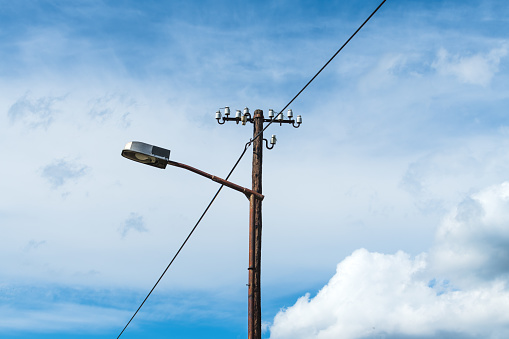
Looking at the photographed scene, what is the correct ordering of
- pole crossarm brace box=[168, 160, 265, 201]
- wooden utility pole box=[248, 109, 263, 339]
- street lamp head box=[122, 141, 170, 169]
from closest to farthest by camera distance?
street lamp head box=[122, 141, 170, 169] < pole crossarm brace box=[168, 160, 265, 201] < wooden utility pole box=[248, 109, 263, 339]

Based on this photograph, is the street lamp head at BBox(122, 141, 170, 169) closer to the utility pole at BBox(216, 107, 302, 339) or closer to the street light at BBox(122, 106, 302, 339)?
the street light at BBox(122, 106, 302, 339)

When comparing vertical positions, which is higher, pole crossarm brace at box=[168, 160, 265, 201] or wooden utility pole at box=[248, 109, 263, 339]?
pole crossarm brace at box=[168, 160, 265, 201]

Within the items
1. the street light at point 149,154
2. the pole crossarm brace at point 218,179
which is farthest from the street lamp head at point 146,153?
the pole crossarm brace at point 218,179

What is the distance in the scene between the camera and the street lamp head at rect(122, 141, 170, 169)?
32.4ft

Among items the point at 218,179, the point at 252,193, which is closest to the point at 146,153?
the point at 218,179

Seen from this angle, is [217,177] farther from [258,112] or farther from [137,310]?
[137,310]

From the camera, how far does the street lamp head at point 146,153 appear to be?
988cm

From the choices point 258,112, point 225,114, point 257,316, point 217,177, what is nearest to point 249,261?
point 257,316

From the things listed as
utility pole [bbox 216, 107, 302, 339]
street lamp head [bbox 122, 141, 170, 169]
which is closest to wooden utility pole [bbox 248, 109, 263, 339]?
utility pole [bbox 216, 107, 302, 339]

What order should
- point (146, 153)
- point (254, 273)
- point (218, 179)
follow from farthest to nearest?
1. point (254, 273)
2. point (218, 179)
3. point (146, 153)

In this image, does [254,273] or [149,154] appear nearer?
[149,154]

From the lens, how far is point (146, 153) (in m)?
9.95

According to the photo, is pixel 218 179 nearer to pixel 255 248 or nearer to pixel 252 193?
pixel 252 193

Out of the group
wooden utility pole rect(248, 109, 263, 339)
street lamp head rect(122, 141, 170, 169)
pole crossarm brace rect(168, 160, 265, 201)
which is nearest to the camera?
street lamp head rect(122, 141, 170, 169)
